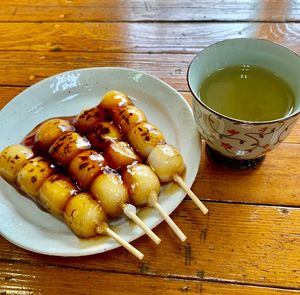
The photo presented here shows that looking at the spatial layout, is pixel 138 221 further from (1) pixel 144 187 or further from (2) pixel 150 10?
(2) pixel 150 10

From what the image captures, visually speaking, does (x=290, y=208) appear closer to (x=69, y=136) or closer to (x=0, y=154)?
(x=69, y=136)

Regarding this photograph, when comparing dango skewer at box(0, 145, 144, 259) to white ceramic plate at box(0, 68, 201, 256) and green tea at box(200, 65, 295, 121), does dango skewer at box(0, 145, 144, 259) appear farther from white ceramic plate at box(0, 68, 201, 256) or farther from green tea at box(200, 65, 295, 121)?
green tea at box(200, 65, 295, 121)

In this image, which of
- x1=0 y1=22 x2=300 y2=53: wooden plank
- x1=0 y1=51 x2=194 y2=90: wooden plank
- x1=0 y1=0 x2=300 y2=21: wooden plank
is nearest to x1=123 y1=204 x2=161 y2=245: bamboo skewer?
x1=0 y1=51 x2=194 y2=90: wooden plank

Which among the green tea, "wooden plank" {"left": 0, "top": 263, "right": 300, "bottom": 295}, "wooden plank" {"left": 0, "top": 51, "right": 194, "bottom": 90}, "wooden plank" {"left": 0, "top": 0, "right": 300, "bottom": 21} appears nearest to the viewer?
"wooden plank" {"left": 0, "top": 263, "right": 300, "bottom": 295}

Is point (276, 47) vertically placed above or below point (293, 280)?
above

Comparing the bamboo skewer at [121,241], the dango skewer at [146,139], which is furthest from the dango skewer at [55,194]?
the dango skewer at [146,139]

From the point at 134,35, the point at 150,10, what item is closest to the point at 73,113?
the point at 134,35

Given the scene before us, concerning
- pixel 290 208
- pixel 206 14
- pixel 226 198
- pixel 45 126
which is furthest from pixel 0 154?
pixel 206 14
